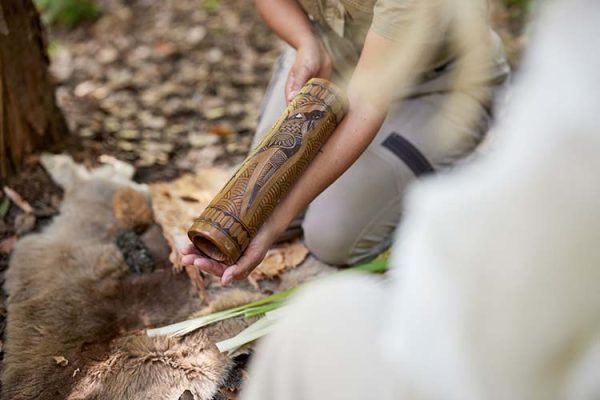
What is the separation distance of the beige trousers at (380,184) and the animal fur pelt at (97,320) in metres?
0.15

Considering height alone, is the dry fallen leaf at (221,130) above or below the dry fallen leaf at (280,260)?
below

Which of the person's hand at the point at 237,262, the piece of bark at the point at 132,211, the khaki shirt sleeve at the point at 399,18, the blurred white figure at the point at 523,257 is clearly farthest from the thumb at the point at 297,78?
the blurred white figure at the point at 523,257

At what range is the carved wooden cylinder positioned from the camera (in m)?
1.70

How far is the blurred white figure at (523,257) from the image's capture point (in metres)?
0.77

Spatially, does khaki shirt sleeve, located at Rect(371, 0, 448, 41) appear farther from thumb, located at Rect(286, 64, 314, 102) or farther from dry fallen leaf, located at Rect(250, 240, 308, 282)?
dry fallen leaf, located at Rect(250, 240, 308, 282)

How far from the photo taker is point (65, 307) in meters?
1.97

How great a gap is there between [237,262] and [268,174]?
24cm

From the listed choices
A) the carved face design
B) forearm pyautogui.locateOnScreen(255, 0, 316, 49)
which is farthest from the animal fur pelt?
forearm pyautogui.locateOnScreen(255, 0, 316, 49)

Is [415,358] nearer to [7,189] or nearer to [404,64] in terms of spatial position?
[404,64]

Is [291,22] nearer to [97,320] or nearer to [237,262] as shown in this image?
[237,262]

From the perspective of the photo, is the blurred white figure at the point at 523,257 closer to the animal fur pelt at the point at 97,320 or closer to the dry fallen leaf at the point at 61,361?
the animal fur pelt at the point at 97,320

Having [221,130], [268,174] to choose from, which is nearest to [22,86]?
[221,130]

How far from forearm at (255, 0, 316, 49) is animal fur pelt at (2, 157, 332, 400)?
0.75m

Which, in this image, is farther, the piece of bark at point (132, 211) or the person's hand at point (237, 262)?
the piece of bark at point (132, 211)
